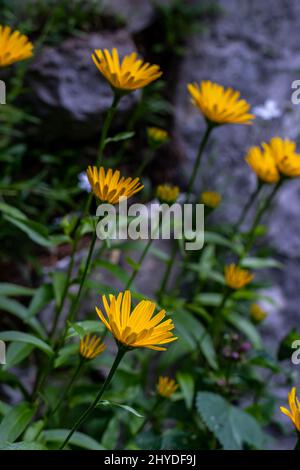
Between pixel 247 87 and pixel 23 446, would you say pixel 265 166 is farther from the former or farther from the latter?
pixel 247 87

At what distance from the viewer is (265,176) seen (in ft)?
4.52

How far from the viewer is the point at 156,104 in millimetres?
2334

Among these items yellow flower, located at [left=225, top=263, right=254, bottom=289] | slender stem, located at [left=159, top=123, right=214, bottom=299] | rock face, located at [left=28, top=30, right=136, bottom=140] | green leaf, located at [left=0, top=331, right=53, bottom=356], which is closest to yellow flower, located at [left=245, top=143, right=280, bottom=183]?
slender stem, located at [left=159, top=123, right=214, bottom=299]

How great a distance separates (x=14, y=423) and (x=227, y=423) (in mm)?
447

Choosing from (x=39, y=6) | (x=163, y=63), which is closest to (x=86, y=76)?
(x=39, y=6)

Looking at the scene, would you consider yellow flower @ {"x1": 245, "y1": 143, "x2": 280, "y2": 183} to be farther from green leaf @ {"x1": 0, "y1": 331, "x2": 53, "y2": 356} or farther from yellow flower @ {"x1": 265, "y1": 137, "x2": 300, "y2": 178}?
green leaf @ {"x1": 0, "y1": 331, "x2": 53, "y2": 356}

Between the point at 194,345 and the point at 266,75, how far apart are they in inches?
56.4

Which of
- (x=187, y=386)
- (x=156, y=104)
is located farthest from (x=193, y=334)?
(x=156, y=104)

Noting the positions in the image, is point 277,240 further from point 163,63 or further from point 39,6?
point 39,6

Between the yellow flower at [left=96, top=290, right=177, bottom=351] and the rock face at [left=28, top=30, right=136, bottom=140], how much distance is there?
1465 millimetres

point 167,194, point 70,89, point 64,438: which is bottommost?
point 64,438

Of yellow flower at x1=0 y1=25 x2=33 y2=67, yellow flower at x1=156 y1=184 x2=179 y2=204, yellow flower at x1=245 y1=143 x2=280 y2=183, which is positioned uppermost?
yellow flower at x1=0 y1=25 x2=33 y2=67

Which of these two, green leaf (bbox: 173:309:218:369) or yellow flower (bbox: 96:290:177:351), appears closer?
yellow flower (bbox: 96:290:177:351)

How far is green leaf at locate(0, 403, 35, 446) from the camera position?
1080 mm
